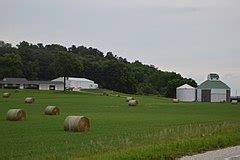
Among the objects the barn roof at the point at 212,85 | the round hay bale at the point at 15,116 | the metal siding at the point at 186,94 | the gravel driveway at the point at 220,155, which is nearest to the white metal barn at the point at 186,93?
the metal siding at the point at 186,94

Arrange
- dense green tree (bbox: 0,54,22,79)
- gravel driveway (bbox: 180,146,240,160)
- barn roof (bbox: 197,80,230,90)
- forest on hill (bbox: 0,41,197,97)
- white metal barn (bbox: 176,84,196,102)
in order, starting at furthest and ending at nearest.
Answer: forest on hill (bbox: 0,41,197,97) < dense green tree (bbox: 0,54,22,79) < barn roof (bbox: 197,80,230,90) < white metal barn (bbox: 176,84,196,102) < gravel driveway (bbox: 180,146,240,160)

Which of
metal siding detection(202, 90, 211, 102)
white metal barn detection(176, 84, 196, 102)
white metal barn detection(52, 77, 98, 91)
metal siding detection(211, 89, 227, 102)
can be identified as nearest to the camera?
white metal barn detection(176, 84, 196, 102)

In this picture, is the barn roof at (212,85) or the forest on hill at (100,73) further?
the forest on hill at (100,73)

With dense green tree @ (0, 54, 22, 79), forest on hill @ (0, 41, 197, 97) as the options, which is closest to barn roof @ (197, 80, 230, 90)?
forest on hill @ (0, 41, 197, 97)

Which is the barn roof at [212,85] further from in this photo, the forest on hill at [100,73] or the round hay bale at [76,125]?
the round hay bale at [76,125]

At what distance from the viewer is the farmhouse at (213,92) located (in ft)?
452

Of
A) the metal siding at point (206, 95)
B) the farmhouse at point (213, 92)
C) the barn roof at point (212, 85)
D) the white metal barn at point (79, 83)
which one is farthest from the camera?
the white metal barn at point (79, 83)

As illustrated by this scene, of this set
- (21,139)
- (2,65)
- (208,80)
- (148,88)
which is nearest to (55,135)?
(21,139)

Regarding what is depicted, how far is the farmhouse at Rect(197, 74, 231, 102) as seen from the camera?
138 meters

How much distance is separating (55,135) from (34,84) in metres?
135

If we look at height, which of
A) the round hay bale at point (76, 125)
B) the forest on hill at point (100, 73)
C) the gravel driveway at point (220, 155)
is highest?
the forest on hill at point (100, 73)

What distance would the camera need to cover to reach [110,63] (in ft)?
543

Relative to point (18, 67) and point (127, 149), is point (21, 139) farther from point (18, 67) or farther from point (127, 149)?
point (18, 67)

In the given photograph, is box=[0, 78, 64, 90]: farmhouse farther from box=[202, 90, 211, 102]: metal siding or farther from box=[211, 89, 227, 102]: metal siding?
box=[211, 89, 227, 102]: metal siding
